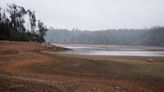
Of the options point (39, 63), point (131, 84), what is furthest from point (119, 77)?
point (39, 63)

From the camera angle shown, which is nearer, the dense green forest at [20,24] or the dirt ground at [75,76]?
the dirt ground at [75,76]

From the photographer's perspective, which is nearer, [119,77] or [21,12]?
[119,77]

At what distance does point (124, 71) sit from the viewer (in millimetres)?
23875

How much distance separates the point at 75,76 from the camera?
2134 cm

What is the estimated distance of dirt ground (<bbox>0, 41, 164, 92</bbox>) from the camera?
15.7 metres

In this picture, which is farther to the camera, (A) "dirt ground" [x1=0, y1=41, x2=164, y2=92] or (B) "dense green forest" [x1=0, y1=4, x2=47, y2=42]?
(B) "dense green forest" [x1=0, y1=4, x2=47, y2=42]

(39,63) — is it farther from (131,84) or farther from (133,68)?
(131,84)

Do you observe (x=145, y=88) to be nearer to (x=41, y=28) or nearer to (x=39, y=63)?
(x=39, y=63)

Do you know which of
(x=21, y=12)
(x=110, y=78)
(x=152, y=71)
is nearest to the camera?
(x=110, y=78)

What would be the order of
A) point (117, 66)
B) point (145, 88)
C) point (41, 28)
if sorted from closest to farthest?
point (145, 88), point (117, 66), point (41, 28)

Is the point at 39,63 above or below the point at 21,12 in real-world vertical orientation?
below

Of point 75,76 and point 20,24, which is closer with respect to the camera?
point 75,76

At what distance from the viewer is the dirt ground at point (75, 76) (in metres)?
15.7

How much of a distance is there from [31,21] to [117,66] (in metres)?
66.3
